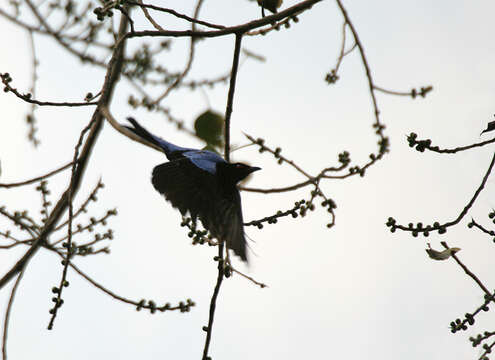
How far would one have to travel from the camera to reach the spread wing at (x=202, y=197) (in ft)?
13.2

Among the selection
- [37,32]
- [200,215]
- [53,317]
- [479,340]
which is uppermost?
[37,32]

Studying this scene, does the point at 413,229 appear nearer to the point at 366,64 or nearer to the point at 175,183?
the point at 366,64

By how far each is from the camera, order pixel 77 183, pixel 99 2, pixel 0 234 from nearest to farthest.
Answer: pixel 77 183 < pixel 0 234 < pixel 99 2

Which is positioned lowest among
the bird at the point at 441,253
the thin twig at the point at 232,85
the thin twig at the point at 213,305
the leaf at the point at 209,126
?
the thin twig at the point at 213,305

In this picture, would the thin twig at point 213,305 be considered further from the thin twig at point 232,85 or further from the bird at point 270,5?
the bird at point 270,5

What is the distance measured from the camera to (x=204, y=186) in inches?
187

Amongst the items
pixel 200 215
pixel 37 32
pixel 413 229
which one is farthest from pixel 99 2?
pixel 413 229

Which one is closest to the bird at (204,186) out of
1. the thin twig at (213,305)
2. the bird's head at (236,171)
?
the bird's head at (236,171)

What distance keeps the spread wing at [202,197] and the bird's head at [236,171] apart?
0.18 metres

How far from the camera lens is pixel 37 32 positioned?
4.79 metres

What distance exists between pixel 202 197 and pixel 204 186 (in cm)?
15

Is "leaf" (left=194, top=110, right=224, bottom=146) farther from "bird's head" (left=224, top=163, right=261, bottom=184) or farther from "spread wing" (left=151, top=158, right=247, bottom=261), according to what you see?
"spread wing" (left=151, top=158, right=247, bottom=261)

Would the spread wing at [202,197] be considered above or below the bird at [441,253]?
above

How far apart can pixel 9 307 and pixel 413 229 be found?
2.33 meters
